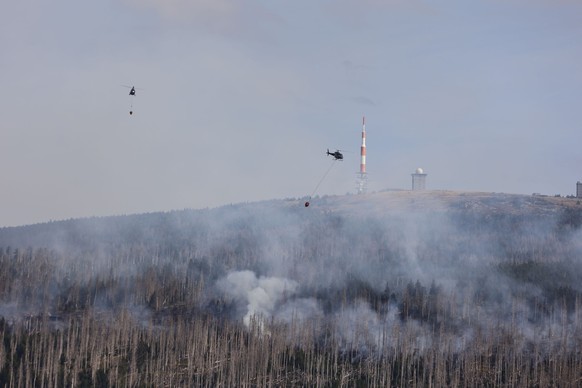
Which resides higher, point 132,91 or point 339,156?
point 132,91

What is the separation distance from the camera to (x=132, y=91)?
157 meters

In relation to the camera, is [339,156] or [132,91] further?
[339,156]

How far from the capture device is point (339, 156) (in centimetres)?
16788

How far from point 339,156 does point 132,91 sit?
Answer: 45.1 meters
